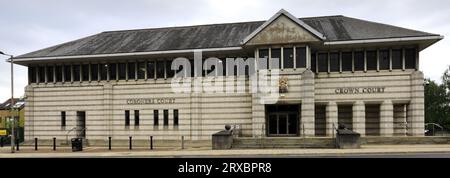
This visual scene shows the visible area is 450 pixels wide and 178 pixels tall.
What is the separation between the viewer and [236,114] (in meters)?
31.7

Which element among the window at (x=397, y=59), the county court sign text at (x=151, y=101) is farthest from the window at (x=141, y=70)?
the window at (x=397, y=59)

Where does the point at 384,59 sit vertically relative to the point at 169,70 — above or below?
above

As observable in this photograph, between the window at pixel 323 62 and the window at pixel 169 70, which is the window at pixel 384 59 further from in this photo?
the window at pixel 169 70

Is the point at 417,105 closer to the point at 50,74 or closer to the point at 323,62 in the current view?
the point at 323,62

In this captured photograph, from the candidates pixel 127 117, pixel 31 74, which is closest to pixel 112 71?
pixel 127 117

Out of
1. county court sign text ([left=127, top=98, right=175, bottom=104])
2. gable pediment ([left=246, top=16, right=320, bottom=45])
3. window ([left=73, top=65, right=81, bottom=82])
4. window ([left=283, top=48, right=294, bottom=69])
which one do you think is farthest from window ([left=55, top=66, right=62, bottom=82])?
window ([left=283, top=48, right=294, bottom=69])

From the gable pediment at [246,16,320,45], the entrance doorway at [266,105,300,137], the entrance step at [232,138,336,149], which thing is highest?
the gable pediment at [246,16,320,45]

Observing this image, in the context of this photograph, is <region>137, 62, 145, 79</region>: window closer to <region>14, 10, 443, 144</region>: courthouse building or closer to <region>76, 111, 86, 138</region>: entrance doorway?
<region>14, 10, 443, 144</region>: courthouse building

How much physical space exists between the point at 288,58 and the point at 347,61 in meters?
5.33

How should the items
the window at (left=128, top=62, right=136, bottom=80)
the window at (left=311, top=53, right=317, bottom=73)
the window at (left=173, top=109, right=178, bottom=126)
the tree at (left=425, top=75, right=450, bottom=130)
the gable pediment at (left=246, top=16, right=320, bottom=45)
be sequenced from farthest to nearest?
the tree at (left=425, top=75, right=450, bottom=130), the window at (left=128, top=62, right=136, bottom=80), the window at (left=173, top=109, right=178, bottom=126), the window at (left=311, top=53, right=317, bottom=73), the gable pediment at (left=246, top=16, right=320, bottom=45)

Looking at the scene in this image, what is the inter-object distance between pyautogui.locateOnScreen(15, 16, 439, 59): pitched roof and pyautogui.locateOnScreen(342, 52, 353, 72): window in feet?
5.01

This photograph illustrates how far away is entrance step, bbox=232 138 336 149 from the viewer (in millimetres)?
25178

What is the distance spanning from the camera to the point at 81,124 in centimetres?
3506
